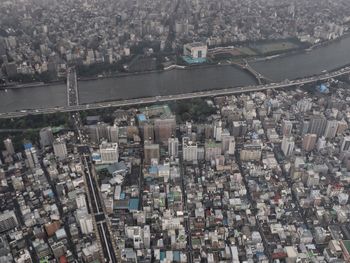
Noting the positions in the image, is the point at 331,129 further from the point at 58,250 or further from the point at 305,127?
the point at 58,250

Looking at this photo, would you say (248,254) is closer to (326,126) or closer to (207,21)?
(326,126)

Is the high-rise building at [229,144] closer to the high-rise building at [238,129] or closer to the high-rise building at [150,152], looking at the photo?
the high-rise building at [238,129]

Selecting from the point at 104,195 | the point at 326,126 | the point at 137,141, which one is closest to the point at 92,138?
the point at 137,141

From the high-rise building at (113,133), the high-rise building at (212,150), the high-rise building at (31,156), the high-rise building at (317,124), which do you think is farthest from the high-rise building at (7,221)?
the high-rise building at (317,124)

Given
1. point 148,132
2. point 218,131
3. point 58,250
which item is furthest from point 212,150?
point 58,250

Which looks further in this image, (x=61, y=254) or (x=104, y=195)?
(x=104, y=195)

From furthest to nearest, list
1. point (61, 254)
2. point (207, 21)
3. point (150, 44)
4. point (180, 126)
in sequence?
point (207, 21), point (150, 44), point (180, 126), point (61, 254)
